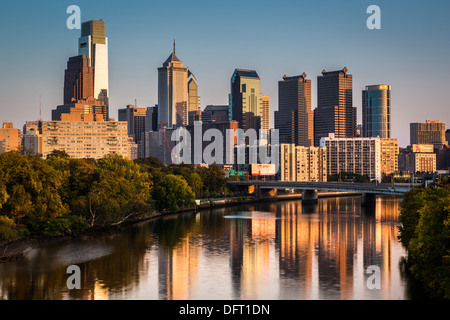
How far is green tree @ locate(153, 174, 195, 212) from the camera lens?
103m

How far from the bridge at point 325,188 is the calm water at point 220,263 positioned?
2774 cm

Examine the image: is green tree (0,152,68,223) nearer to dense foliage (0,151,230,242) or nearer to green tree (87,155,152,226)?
dense foliage (0,151,230,242)

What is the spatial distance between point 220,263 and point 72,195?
91.2 ft

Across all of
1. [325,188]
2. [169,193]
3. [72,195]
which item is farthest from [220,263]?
[325,188]

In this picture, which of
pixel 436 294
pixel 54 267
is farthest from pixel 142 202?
pixel 436 294

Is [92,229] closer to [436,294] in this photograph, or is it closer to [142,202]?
[142,202]

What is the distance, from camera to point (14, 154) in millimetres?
67062

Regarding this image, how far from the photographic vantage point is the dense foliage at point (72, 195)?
209 ft

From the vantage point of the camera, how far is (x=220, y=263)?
189 ft
